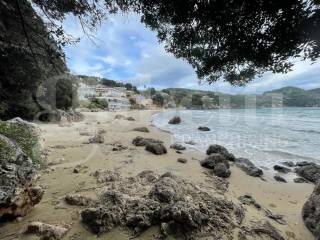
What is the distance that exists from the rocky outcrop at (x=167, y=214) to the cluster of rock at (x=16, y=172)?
101 cm

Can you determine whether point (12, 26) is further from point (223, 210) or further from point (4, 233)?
point (223, 210)

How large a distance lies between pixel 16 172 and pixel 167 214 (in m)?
2.38

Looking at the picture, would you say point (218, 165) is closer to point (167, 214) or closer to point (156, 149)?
point (156, 149)

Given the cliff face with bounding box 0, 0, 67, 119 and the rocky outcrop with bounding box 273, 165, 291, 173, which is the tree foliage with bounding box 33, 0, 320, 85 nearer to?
the cliff face with bounding box 0, 0, 67, 119

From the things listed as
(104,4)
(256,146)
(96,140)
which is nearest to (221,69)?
(104,4)

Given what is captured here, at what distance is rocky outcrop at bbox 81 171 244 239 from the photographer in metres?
3.67

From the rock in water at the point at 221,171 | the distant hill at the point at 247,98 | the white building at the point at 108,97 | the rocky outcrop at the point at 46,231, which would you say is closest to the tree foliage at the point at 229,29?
the rocky outcrop at the point at 46,231

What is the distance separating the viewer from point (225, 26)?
3.83m

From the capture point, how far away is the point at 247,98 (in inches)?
3632

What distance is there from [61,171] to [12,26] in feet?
13.6

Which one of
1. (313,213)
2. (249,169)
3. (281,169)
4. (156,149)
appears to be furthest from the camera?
(156,149)

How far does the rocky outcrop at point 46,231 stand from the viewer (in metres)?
3.56

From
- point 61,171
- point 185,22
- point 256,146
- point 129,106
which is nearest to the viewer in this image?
point 185,22

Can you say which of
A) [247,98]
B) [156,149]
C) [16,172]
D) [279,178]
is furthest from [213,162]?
[247,98]
